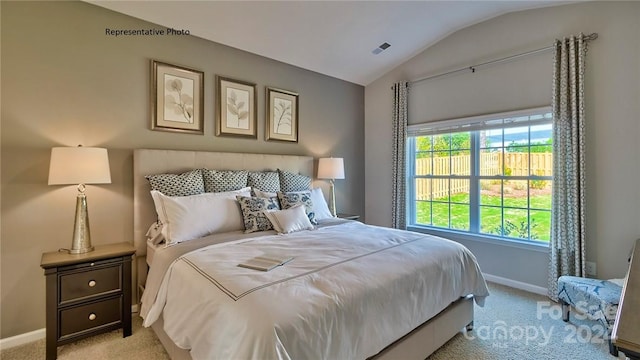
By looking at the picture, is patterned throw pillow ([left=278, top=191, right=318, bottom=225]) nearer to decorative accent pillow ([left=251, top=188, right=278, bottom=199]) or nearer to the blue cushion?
decorative accent pillow ([left=251, top=188, right=278, bottom=199])

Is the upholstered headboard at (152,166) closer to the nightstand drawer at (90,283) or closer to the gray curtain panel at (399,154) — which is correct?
the nightstand drawer at (90,283)

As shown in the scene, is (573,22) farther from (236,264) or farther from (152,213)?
(152,213)

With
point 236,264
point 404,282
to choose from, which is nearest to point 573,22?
point 404,282

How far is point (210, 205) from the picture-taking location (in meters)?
2.54

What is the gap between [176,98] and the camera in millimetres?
2959


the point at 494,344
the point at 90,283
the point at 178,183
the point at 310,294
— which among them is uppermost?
the point at 178,183

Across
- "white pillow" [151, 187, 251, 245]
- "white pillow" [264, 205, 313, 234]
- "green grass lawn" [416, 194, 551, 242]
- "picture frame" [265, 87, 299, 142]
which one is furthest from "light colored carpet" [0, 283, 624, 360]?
"picture frame" [265, 87, 299, 142]

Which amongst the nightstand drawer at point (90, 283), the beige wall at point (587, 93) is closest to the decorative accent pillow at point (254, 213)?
the nightstand drawer at point (90, 283)

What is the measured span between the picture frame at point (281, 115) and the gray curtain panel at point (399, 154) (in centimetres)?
152

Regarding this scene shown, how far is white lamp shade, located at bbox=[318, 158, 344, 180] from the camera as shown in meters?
3.99

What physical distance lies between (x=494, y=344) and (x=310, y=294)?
5.69 feet

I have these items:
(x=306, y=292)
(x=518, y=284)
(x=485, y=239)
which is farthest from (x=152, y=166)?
(x=518, y=284)

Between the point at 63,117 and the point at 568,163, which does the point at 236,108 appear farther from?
the point at 568,163

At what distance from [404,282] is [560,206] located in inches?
90.7
